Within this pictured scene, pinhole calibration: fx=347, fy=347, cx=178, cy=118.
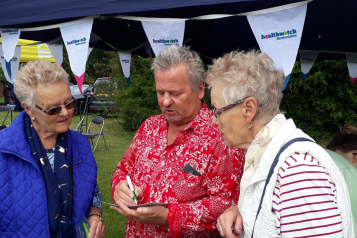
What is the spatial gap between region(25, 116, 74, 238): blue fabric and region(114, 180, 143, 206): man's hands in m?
0.26

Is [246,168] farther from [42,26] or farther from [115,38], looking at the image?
[115,38]

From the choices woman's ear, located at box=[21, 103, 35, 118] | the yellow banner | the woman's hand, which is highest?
woman's ear, located at box=[21, 103, 35, 118]

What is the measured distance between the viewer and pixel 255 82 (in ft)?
4.83

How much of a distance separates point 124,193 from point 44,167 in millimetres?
466

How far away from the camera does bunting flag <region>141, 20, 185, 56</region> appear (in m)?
2.47

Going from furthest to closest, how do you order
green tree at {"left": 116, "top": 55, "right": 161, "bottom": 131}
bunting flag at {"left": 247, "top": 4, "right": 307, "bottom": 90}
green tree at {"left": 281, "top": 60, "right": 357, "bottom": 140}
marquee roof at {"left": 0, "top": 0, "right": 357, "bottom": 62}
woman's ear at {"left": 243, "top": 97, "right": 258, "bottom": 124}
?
green tree at {"left": 116, "top": 55, "right": 161, "bottom": 131} < green tree at {"left": 281, "top": 60, "right": 357, "bottom": 140} < marquee roof at {"left": 0, "top": 0, "right": 357, "bottom": 62} < bunting flag at {"left": 247, "top": 4, "right": 307, "bottom": 90} < woman's ear at {"left": 243, "top": 97, "right": 258, "bottom": 124}

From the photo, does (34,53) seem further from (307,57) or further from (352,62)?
(352,62)

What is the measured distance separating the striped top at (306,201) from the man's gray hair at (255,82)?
0.30 meters

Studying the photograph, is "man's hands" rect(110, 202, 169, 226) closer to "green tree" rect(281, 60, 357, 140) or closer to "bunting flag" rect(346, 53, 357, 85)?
"bunting flag" rect(346, 53, 357, 85)

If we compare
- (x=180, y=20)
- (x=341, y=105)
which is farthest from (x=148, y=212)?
(x=341, y=105)

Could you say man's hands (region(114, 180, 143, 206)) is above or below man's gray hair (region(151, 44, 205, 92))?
below

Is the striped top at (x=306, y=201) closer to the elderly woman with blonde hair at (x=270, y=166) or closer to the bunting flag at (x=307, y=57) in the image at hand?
the elderly woman with blonde hair at (x=270, y=166)

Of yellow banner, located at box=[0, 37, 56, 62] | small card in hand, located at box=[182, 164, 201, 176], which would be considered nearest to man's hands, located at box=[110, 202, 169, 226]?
small card in hand, located at box=[182, 164, 201, 176]

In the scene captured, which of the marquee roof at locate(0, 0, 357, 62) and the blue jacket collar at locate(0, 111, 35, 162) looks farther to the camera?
the marquee roof at locate(0, 0, 357, 62)
